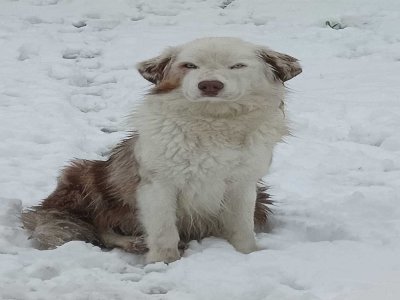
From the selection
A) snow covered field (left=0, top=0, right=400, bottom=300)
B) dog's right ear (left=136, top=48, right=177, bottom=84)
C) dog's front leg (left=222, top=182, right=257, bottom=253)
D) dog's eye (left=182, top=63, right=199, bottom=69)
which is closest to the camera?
snow covered field (left=0, top=0, right=400, bottom=300)

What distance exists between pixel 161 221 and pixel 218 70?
0.88 m

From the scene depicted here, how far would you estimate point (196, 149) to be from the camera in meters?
3.88

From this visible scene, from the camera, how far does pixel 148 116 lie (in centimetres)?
400

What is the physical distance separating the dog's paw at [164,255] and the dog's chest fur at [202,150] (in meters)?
0.29

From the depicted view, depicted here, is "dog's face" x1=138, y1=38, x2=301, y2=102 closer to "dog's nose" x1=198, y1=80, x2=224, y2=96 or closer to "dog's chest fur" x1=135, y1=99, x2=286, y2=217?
"dog's nose" x1=198, y1=80, x2=224, y2=96

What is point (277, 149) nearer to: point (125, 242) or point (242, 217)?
point (242, 217)

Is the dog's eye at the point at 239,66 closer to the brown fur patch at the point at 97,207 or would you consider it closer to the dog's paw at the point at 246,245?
the brown fur patch at the point at 97,207

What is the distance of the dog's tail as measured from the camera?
4027mm

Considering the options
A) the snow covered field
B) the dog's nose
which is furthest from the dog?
the snow covered field

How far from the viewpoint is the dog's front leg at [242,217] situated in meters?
4.10

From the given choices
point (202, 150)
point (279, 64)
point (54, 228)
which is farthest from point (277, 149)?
point (54, 228)

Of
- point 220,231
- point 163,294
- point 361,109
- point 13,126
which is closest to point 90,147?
point 13,126

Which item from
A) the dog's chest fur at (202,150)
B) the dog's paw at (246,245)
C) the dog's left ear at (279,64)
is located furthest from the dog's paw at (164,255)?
the dog's left ear at (279,64)

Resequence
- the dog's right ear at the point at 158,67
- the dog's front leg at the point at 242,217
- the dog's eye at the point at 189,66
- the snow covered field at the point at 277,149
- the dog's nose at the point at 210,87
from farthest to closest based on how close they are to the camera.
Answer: the dog's front leg at the point at 242,217 < the dog's right ear at the point at 158,67 < the dog's eye at the point at 189,66 < the dog's nose at the point at 210,87 < the snow covered field at the point at 277,149
